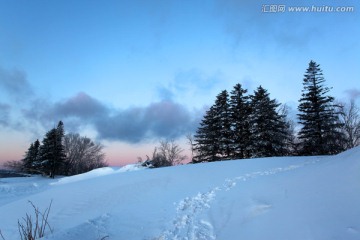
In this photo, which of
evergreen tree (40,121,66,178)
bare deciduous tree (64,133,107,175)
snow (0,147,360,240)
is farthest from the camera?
bare deciduous tree (64,133,107,175)

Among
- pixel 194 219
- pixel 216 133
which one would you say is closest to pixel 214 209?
pixel 194 219

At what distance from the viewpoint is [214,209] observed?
6.62 metres

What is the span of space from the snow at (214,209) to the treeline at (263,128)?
46.6 ft

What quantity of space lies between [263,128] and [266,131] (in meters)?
0.50

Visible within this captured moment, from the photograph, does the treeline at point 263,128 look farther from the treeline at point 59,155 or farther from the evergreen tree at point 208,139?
the treeline at point 59,155

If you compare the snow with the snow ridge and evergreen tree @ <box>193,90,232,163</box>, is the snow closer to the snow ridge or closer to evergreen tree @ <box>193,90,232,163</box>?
the snow ridge

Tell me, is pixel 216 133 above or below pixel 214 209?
above

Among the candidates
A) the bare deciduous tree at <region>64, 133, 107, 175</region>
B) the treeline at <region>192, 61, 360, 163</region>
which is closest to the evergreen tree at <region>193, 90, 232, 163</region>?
the treeline at <region>192, 61, 360, 163</region>

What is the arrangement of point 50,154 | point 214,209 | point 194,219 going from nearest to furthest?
point 194,219
point 214,209
point 50,154

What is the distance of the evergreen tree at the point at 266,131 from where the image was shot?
23359 millimetres

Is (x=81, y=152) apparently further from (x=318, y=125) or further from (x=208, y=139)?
(x=318, y=125)

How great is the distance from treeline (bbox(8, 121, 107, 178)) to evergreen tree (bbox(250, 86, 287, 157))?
70.6ft

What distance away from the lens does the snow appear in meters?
4.22

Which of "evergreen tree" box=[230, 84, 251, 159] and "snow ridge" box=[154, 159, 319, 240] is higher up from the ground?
"evergreen tree" box=[230, 84, 251, 159]
